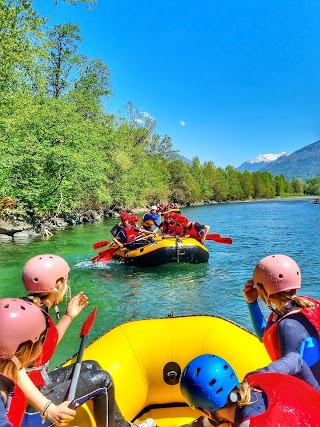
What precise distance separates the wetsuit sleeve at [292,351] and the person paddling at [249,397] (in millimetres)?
188

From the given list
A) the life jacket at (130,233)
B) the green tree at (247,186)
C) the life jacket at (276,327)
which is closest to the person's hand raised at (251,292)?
the life jacket at (276,327)

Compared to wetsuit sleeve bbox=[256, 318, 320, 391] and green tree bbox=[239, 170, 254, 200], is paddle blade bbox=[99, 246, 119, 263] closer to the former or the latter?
wetsuit sleeve bbox=[256, 318, 320, 391]

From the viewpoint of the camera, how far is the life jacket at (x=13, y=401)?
1.75 m

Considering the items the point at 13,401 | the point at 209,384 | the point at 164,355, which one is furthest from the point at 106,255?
the point at 209,384

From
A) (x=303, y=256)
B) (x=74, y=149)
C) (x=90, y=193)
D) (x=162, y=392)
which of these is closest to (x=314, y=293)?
(x=303, y=256)

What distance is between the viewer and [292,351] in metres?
1.97

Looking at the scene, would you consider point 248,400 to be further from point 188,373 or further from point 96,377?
point 96,377

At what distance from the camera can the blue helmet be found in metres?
1.62

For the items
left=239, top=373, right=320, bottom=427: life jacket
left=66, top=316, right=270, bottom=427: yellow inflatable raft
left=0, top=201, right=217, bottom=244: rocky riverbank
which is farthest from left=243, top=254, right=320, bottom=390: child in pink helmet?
left=0, top=201, right=217, bottom=244: rocky riverbank

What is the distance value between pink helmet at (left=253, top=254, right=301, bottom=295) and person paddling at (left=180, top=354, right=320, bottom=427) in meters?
0.66

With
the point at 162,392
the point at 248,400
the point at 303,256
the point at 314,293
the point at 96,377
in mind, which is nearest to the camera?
the point at 248,400

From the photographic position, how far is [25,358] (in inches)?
74.5

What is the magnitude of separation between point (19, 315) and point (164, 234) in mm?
10146

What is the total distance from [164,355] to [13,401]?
165cm
